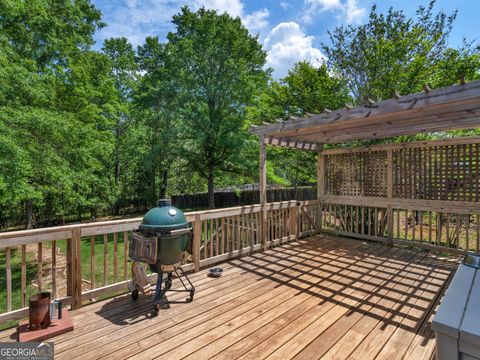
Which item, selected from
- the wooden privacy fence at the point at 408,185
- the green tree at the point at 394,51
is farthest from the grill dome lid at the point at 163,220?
the green tree at the point at 394,51

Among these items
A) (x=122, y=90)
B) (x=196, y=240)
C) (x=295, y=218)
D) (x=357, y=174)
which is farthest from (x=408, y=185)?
(x=122, y=90)

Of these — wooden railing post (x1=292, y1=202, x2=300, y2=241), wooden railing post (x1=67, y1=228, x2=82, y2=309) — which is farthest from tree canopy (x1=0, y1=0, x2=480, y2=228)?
wooden railing post (x1=67, y1=228, x2=82, y2=309)

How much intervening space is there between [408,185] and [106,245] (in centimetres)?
527

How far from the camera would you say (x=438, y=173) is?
486cm

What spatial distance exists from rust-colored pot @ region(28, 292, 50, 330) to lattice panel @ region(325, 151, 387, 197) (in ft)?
18.4

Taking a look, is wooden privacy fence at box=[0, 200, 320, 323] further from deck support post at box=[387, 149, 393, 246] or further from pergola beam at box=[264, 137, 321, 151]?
deck support post at box=[387, 149, 393, 246]

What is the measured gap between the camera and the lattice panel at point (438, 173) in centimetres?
452

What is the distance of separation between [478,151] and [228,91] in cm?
797

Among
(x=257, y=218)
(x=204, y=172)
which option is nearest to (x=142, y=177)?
(x=204, y=172)

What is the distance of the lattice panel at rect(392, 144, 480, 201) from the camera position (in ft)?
14.8

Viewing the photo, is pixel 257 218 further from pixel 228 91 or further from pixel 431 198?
pixel 228 91

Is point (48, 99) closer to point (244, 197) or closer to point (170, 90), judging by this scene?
point (170, 90)

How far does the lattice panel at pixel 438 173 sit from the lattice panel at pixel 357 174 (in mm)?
281

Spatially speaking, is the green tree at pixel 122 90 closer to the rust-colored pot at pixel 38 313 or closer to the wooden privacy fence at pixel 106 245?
the wooden privacy fence at pixel 106 245
